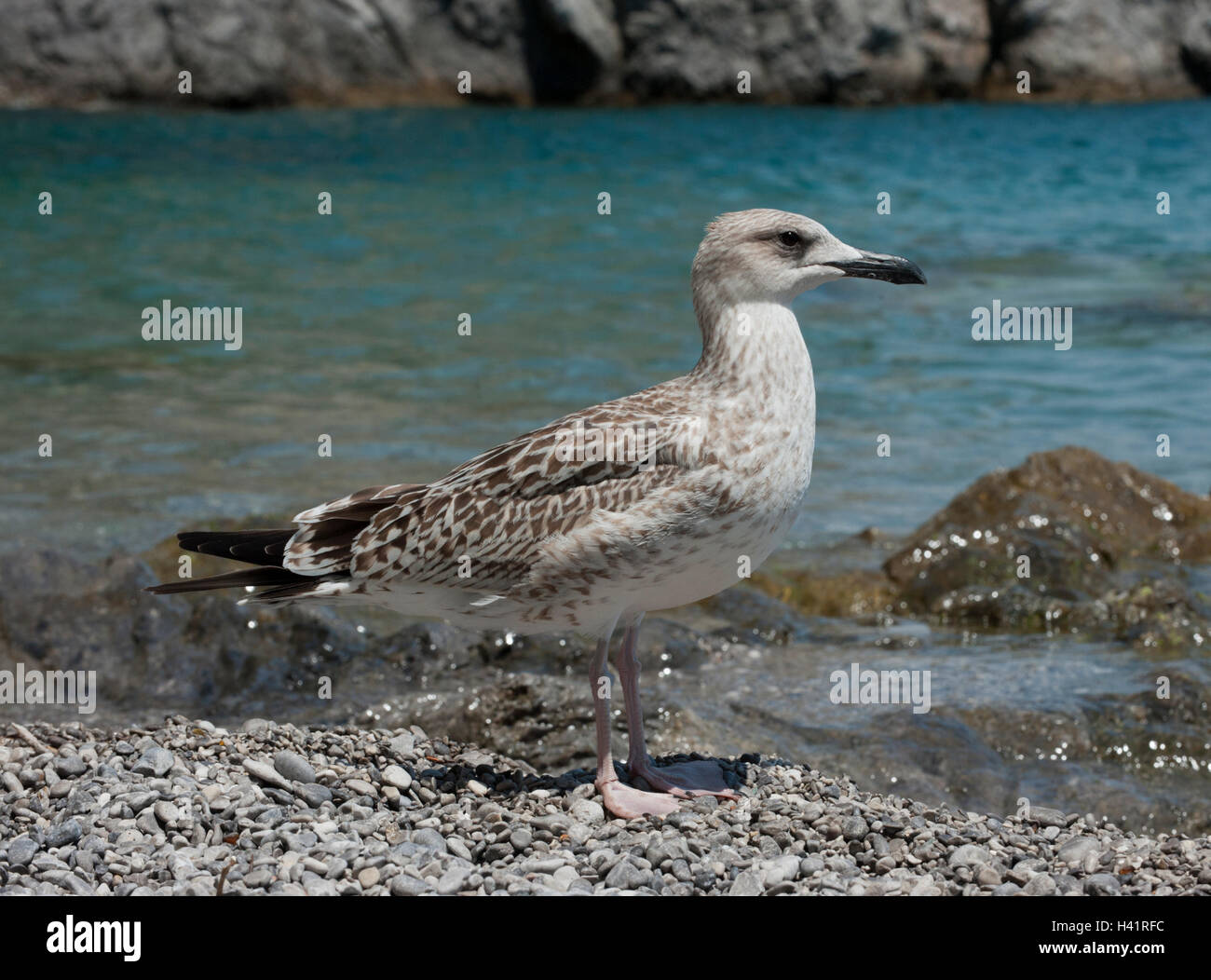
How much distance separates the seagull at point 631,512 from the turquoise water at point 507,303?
17.0ft

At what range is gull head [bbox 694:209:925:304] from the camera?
5.01 m

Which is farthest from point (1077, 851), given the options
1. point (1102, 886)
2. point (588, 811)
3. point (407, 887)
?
point (407, 887)

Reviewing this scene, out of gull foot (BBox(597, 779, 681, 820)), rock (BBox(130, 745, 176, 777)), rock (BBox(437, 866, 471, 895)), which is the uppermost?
rock (BBox(130, 745, 176, 777))

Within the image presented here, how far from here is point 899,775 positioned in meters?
6.49

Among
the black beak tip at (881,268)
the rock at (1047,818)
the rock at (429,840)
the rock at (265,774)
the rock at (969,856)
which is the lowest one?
the rock at (1047,818)

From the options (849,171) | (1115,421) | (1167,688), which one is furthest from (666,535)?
(849,171)

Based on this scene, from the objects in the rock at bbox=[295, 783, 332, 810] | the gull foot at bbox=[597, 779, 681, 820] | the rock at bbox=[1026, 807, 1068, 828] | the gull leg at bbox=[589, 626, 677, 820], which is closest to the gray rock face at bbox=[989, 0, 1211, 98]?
the rock at bbox=[1026, 807, 1068, 828]

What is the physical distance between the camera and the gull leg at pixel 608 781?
4.94m

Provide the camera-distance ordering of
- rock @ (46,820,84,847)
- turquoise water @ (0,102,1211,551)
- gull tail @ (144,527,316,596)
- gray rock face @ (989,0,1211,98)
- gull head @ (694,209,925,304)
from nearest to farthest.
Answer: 1. rock @ (46,820,84,847)
2. gull head @ (694,209,925,304)
3. gull tail @ (144,527,316,596)
4. turquoise water @ (0,102,1211,551)
5. gray rock face @ (989,0,1211,98)

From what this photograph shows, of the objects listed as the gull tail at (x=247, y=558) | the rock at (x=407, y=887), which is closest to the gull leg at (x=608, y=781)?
the rock at (x=407, y=887)

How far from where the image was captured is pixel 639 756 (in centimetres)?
527

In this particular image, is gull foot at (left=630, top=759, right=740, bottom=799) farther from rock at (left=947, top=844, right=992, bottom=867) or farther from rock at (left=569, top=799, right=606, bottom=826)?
rock at (left=947, top=844, right=992, bottom=867)

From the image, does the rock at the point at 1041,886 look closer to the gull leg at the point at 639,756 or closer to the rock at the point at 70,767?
the gull leg at the point at 639,756

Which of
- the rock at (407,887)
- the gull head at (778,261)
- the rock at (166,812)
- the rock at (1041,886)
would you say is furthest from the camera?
the gull head at (778,261)
